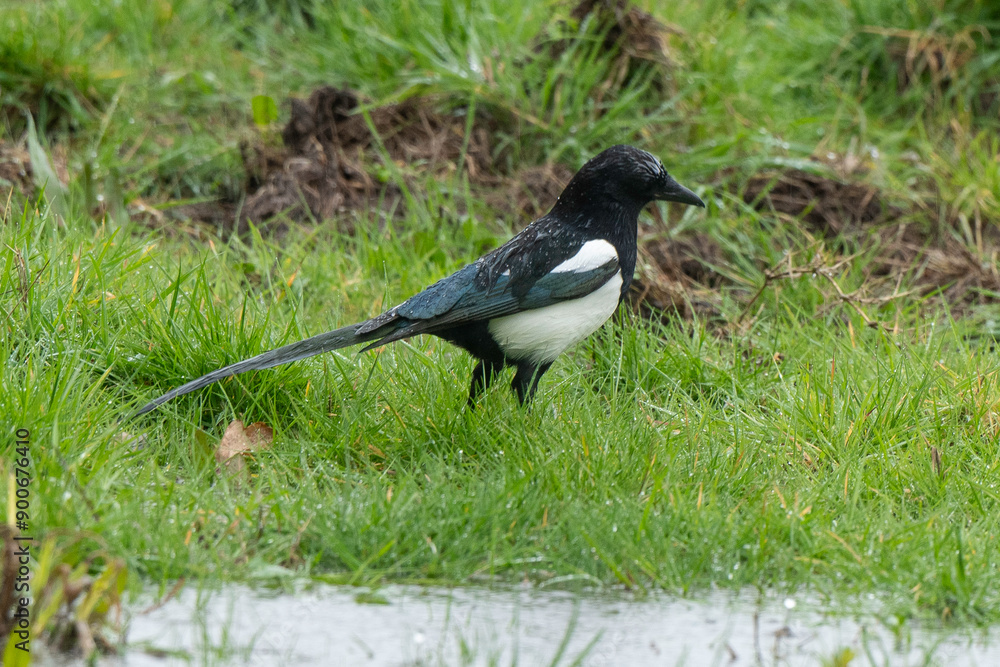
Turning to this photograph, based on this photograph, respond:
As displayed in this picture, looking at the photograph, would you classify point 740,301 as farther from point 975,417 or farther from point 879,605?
point 879,605

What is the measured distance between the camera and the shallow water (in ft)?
7.42

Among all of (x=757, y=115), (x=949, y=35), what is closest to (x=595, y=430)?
(x=757, y=115)

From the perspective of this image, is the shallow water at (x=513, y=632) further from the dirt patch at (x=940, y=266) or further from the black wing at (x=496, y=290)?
the dirt patch at (x=940, y=266)

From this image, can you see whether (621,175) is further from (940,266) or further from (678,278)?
(940,266)

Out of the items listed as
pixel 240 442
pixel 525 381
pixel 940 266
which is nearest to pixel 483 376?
pixel 525 381

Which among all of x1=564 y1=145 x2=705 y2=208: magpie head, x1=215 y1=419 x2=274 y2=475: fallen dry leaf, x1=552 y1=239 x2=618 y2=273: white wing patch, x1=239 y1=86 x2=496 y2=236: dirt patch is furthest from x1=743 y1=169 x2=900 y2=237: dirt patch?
x1=215 y1=419 x2=274 y2=475: fallen dry leaf

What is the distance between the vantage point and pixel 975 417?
3477mm

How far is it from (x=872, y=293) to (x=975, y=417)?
4.68 ft

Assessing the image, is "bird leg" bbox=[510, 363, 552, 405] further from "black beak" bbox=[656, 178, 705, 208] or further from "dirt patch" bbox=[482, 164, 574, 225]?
"dirt patch" bbox=[482, 164, 574, 225]

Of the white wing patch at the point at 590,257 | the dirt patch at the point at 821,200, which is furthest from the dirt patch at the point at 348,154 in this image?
the white wing patch at the point at 590,257

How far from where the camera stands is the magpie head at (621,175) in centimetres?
362

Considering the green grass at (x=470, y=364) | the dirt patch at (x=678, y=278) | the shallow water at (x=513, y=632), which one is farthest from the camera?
the dirt patch at (x=678, y=278)

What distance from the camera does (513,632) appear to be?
238cm

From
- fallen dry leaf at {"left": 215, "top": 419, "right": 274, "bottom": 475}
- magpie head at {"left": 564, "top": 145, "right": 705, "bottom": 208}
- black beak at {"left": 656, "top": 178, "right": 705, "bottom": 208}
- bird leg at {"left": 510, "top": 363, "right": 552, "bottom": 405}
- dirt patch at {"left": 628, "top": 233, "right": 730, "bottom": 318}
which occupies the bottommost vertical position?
fallen dry leaf at {"left": 215, "top": 419, "right": 274, "bottom": 475}
